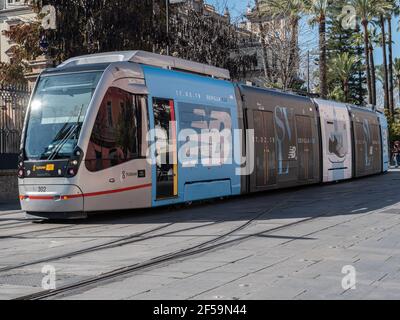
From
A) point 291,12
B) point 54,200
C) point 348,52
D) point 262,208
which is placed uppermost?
point 348,52

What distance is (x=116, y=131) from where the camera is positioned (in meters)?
12.7

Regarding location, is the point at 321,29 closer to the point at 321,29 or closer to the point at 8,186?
the point at 321,29

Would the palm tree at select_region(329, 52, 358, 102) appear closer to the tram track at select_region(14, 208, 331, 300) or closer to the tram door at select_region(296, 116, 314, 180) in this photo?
the tram door at select_region(296, 116, 314, 180)

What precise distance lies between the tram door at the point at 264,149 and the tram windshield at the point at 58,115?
6.57 meters

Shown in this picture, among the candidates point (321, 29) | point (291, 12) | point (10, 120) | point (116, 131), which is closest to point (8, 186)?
point (10, 120)

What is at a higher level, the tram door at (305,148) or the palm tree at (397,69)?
the palm tree at (397,69)

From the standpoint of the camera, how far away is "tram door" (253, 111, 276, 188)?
58.4 ft
